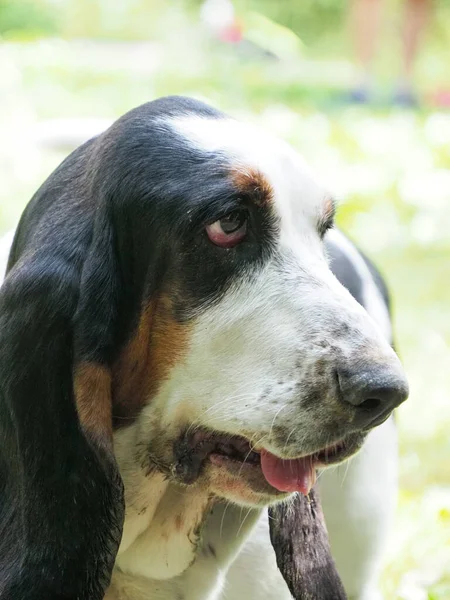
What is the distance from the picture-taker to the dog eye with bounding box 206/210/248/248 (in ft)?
9.36

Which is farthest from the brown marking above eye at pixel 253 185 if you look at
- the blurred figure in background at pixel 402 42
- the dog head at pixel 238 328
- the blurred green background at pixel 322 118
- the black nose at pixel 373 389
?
the blurred figure in background at pixel 402 42

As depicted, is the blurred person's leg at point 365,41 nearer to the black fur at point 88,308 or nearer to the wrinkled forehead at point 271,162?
the wrinkled forehead at point 271,162

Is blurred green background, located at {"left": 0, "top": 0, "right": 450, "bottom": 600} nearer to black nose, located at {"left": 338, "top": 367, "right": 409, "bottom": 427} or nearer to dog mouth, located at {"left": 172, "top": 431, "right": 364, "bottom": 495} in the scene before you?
dog mouth, located at {"left": 172, "top": 431, "right": 364, "bottom": 495}

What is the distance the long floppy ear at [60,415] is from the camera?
283 cm

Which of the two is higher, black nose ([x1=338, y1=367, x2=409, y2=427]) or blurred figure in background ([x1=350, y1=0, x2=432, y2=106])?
black nose ([x1=338, y1=367, x2=409, y2=427])

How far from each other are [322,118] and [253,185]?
9.02 metres

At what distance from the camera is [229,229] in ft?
9.43

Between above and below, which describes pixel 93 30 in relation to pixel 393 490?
below

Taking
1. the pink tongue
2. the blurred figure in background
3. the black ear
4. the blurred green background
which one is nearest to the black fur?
the pink tongue

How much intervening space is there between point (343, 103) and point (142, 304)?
10891 mm

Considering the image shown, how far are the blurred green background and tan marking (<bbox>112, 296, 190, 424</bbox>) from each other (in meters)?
1.38

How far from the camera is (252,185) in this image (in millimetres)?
2855

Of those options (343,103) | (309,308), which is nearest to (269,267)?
(309,308)

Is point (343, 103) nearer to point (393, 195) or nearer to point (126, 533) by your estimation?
point (393, 195)
